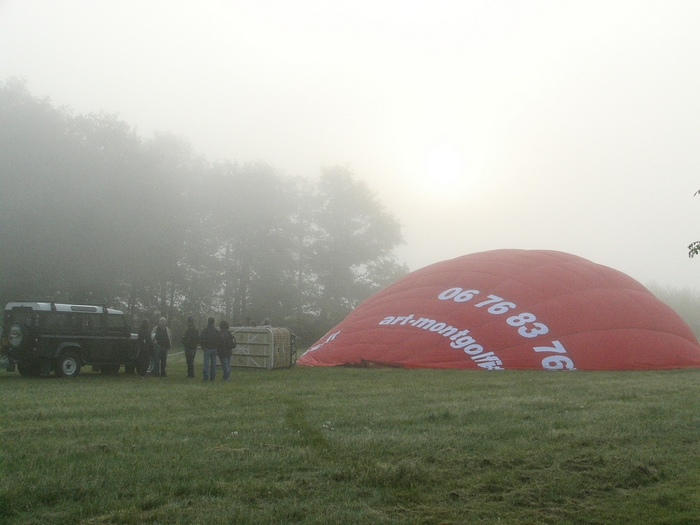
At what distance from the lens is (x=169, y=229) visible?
3328 cm

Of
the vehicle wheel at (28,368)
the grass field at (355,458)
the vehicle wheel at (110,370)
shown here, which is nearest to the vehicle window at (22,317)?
the vehicle wheel at (28,368)

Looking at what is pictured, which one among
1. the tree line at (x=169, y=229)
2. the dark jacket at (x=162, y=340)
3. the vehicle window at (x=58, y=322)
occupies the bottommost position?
the dark jacket at (x=162, y=340)

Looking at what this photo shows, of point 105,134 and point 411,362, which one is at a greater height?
point 105,134

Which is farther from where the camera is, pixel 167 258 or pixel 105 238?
pixel 167 258

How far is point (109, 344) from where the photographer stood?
15797 mm

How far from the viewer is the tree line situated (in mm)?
29109

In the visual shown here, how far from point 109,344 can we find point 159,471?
11.3m

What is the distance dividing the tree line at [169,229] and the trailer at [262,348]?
660 centimetres

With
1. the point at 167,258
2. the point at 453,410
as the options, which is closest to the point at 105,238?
the point at 167,258

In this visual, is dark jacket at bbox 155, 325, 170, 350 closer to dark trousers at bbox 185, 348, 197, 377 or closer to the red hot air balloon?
dark trousers at bbox 185, 348, 197, 377

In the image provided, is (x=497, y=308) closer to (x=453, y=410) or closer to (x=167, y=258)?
(x=453, y=410)

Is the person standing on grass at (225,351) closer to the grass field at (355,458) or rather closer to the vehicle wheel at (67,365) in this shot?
the vehicle wheel at (67,365)

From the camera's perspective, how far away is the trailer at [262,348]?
17.4 m

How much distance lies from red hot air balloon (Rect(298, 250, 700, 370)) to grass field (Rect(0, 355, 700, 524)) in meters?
5.33
